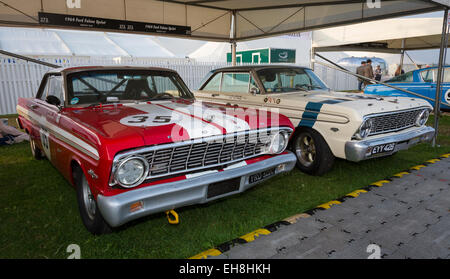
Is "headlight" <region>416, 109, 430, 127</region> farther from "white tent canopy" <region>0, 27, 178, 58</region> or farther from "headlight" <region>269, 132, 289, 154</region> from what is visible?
"white tent canopy" <region>0, 27, 178, 58</region>

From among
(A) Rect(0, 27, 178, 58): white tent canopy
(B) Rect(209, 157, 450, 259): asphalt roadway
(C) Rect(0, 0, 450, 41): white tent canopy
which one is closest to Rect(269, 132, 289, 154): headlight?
(B) Rect(209, 157, 450, 259): asphalt roadway

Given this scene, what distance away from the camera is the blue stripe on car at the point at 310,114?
418 centimetres

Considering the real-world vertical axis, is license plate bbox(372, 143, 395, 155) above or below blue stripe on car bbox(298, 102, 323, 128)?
below

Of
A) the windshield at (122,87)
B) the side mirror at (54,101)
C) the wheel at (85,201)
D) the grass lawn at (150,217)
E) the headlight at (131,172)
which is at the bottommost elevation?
the grass lawn at (150,217)

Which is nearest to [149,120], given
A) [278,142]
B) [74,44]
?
[278,142]

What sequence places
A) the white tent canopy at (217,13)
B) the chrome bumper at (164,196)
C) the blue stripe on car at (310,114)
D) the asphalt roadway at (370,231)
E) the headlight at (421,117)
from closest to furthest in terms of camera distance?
the chrome bumper at (164,196) < the asphalt roadway at (370,231) < the blue stripe on car at (310,114) < the headlight at (421,117) < the white tent canopy at (217,13)

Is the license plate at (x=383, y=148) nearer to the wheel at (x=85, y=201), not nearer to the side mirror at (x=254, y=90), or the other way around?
the side mirror at (x=254, y=90)

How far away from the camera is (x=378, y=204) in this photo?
342 cm

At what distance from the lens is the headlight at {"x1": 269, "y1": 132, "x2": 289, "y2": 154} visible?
3118 millimetres

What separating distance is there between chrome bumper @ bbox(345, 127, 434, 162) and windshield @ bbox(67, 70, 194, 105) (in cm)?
216

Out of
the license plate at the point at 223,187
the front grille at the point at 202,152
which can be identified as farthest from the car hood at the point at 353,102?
the license plate at the point at 223,187

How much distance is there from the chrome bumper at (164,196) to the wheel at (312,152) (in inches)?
65.2

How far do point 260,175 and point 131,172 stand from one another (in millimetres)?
1246

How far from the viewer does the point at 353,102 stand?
13.6ft
